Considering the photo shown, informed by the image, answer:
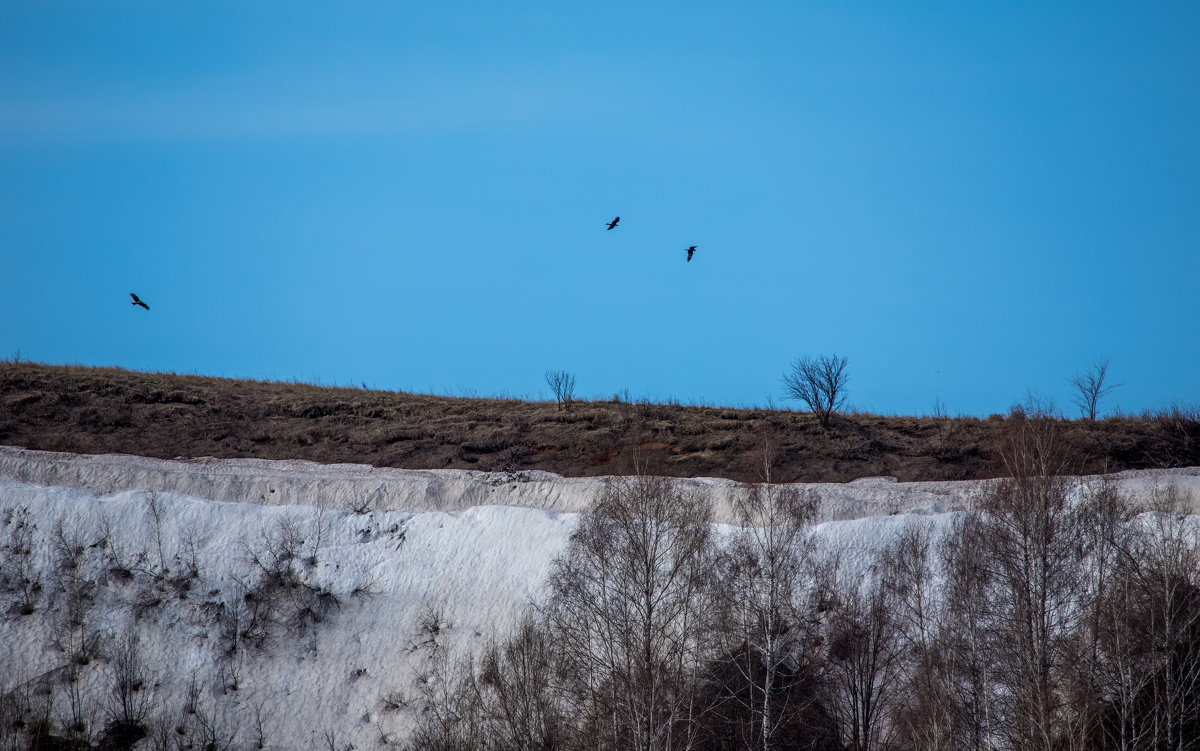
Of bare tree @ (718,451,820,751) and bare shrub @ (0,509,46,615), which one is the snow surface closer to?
bare shrub @ (0,509,46,615)

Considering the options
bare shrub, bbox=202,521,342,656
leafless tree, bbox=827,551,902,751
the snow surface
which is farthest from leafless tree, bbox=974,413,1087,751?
bare shrub, bbox=202,521,342,656

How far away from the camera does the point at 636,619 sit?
3059 centimetres

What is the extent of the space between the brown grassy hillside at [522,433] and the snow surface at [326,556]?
5464 millimetres

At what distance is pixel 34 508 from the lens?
40.3 metres

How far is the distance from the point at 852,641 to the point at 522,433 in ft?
83.6

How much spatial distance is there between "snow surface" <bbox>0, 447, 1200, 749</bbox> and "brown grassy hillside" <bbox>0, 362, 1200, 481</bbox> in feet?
17.9

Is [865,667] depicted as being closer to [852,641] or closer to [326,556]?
[852,641]

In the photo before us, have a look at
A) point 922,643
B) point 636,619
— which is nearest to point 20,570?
point 636,619

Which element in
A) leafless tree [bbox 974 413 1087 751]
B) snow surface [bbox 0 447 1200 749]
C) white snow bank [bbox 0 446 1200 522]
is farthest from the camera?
white snow bank [bbox 0 446 1200 522]

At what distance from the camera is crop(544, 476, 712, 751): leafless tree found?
28859mm

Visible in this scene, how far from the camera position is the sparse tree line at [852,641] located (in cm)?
2866

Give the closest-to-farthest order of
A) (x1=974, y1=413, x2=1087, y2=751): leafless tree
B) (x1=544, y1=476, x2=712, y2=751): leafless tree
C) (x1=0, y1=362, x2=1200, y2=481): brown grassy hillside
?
1. (x1=974, y1=413, x2=1087, y2=751): leafless tree
2. (x1=544, y1=476, x2=712, y2=751): leafless tree
3. (x1=0, y1=362, x2=1200, y2=481): brown grassy hillside

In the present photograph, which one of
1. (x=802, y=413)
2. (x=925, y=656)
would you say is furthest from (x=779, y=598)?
(x=802, y=413)

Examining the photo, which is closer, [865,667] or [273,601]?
[865,667]
